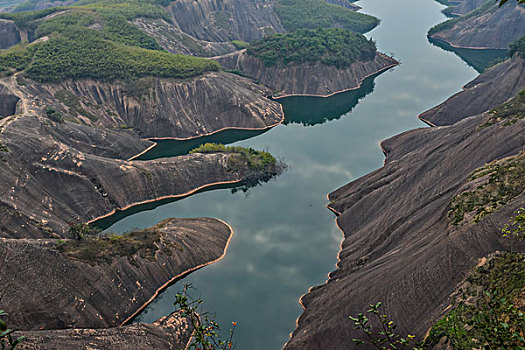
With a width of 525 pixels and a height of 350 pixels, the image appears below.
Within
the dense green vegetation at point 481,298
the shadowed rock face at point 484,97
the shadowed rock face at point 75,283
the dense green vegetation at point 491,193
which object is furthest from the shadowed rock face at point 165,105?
the dense green vegetation at point 481,298

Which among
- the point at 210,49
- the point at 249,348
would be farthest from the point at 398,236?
the point at 210,49

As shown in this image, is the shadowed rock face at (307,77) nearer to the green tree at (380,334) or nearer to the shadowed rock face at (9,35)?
the shadowed rock face at (9,35)

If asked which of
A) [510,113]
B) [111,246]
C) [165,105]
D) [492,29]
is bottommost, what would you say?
[510,113]

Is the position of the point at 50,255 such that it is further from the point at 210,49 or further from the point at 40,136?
the point at 210,49

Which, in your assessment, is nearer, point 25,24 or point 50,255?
point 50,255

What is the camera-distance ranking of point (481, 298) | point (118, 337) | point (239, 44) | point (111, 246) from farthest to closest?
point (239, 44) → point (111, 246) → point (118, 337) → point (481, 298)

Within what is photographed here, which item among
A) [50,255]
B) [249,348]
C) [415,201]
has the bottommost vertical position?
[249,348]

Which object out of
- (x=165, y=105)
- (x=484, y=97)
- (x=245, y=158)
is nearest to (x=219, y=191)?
(x=245, y=158)

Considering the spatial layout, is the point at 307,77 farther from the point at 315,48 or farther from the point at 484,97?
the point at 484,97
